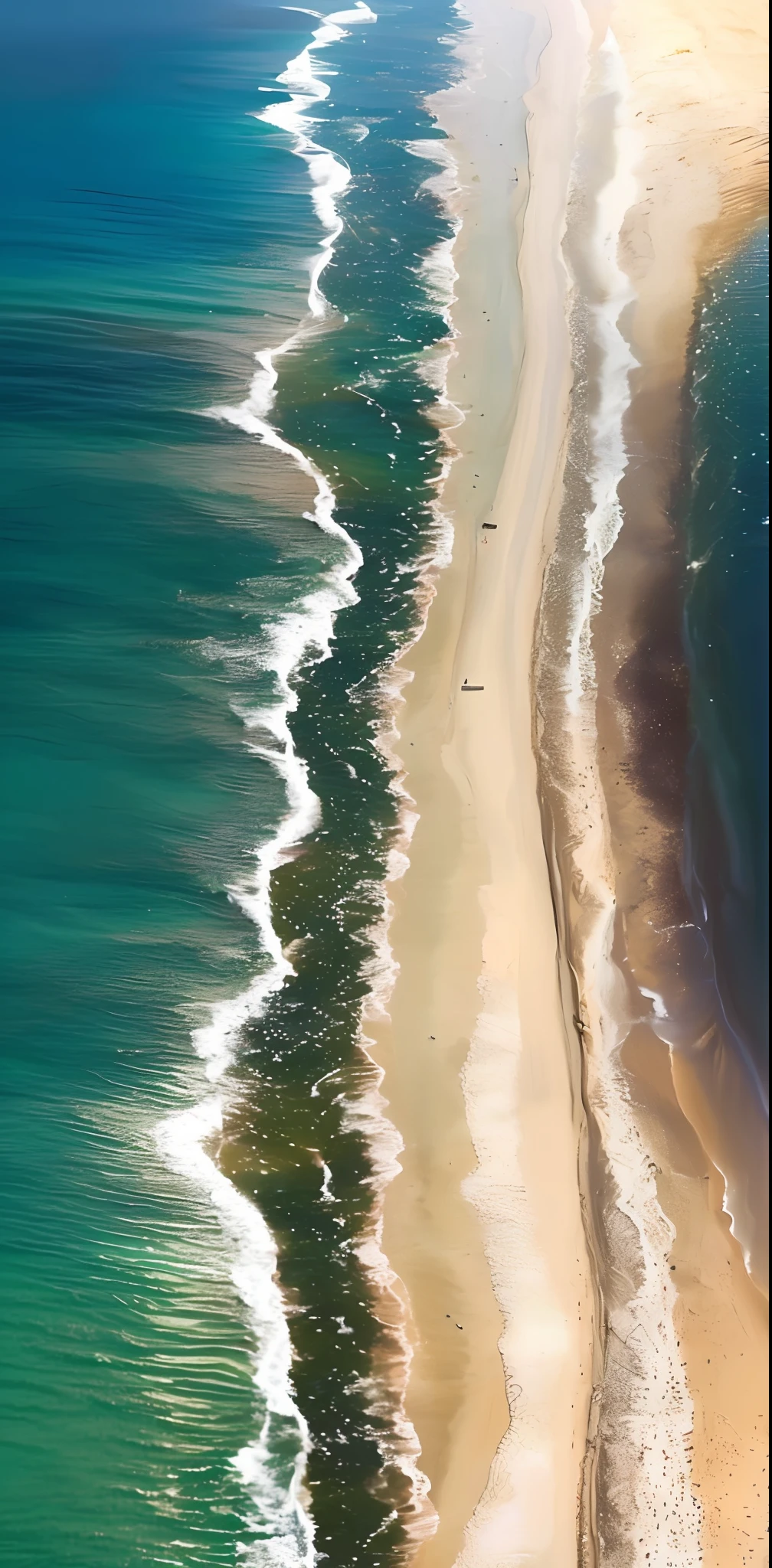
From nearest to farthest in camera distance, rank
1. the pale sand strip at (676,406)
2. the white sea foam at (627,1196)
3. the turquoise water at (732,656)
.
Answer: the white sea foam at (627,1196)
the pale sand strip at (676,406)
the turquoise water at (732,656)

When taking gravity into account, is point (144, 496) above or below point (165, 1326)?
above

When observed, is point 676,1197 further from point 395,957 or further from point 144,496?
point 144,496

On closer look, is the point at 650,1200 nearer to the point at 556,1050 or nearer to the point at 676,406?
the point at 556,1050

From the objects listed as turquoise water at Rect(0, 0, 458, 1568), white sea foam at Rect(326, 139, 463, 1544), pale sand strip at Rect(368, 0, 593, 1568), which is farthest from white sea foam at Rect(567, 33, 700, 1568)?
turquoise water at Rect(0, 0, 458, 1568)

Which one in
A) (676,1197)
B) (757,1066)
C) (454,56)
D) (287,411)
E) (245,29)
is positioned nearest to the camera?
(676,1197)

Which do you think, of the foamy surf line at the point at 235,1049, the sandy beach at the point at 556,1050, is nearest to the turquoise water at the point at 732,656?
the sandy beach at the point at 556,1050

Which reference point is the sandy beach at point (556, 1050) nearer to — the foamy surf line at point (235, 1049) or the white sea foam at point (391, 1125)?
the white sea foam at point (391, 1125)

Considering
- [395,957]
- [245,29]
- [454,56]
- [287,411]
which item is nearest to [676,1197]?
[395,957]

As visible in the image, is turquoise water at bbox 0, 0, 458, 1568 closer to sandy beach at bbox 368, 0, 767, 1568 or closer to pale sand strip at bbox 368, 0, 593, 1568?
pale sand strip at bbox 368, 0, 593, 1568
